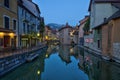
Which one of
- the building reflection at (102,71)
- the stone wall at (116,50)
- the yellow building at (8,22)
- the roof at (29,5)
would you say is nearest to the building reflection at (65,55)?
the building reflection at (102,71)

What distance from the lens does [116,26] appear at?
24.5 meters

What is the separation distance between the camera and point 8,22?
28.0 metres

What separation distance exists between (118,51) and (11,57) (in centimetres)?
1194

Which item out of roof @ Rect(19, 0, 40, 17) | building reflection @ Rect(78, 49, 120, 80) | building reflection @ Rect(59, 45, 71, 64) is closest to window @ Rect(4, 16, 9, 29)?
roof @ Rect(19, 0, 40, 17)

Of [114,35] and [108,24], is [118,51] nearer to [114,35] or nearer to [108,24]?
[114,35]

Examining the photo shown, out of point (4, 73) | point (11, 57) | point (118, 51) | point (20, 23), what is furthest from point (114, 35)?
point (20, 23)

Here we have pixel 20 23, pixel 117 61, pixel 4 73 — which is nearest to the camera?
pixel 4 73

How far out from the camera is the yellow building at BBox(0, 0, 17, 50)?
25.3m

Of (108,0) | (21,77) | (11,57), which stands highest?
(108,0)

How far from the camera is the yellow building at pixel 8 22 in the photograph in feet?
83.0

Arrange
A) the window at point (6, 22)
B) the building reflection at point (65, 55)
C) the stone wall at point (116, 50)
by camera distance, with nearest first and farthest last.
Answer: the stone wall at point (116, 50) < the window at point (6, 22) < the building reflection at point (65, 55)

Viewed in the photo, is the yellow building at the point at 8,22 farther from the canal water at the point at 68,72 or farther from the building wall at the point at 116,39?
the building wall at the point at 116,39

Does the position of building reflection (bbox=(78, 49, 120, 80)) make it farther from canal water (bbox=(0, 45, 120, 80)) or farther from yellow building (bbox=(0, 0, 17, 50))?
yellow building (bbox=(0, 0, 17, 50))

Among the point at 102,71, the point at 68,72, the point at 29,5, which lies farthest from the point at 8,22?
the point at 29,5
